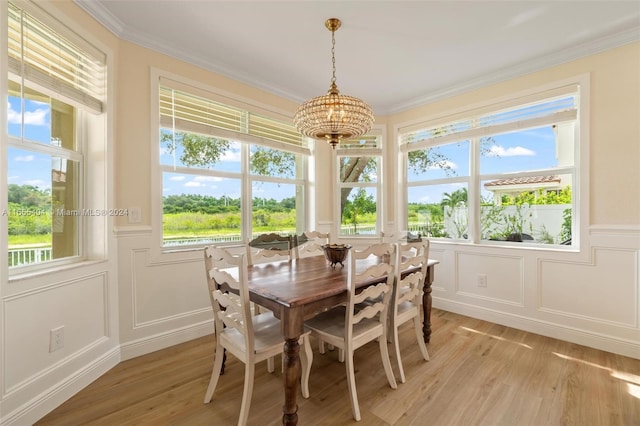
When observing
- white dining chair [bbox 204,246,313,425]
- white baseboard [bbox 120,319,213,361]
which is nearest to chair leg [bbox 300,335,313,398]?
white dining chair [bbox 204,246,313,425]

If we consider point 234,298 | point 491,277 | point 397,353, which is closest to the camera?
point 234,298

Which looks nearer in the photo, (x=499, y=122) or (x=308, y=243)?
(x=308, y=243)

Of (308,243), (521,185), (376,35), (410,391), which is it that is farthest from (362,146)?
(410,391)

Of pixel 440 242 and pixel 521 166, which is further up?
pixel 521 166

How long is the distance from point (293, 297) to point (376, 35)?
226cm

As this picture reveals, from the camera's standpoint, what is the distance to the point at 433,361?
223 centimetres

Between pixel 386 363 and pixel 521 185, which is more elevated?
pixel 521 185

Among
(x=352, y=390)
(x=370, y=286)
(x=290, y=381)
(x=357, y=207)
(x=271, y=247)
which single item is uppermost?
(x=357, y=207)

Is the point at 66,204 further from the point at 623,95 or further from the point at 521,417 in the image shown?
the point at 623,95

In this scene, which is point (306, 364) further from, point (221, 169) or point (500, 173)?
point (500, 173)

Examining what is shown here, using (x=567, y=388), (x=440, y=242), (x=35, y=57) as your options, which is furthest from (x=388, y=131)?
(x=35, y=57)

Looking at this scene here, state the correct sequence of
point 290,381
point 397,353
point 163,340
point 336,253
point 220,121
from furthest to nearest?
point 220,121 → point 163,340 → point 336,253 → point 397,353 → point 290,381

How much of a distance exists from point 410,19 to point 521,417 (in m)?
2.84

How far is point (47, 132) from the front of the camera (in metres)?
1.86
